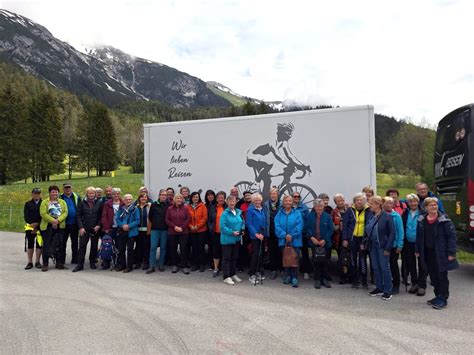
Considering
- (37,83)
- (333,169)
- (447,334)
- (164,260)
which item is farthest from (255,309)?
(37,83)

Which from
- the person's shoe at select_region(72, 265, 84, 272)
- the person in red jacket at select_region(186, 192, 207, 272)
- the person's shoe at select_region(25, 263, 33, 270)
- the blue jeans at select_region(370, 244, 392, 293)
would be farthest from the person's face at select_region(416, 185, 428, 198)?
the person's shoe at select_region(25, 263, 33, 270)

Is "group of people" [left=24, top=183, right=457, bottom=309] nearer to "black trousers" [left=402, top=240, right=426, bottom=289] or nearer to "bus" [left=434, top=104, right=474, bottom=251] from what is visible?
"black trousers" [left=402, top=240, right=426, bottom=289]

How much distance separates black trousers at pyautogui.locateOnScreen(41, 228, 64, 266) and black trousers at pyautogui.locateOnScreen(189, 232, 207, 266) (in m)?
2.74

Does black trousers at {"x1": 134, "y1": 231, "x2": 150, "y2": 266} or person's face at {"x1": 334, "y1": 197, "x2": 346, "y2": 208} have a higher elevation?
person's face at {"x1": 334, "y1": 197, "x2": 346, "y2": 208}

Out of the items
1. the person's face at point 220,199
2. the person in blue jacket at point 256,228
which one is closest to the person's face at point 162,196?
the person's face at point 220,199

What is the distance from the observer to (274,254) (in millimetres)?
6605

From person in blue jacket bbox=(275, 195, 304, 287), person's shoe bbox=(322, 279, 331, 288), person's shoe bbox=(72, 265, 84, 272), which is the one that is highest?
person in blue jacket bbox=(275, 195, 304, 287)

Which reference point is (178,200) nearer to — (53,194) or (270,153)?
(270,153)

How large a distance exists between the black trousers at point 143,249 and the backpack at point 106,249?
527mm

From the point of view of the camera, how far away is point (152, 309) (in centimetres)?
469

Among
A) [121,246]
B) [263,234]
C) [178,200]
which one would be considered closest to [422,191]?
[263,234]

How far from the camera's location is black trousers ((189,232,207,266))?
6.96m

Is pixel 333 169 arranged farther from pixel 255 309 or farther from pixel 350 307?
pixel 255 309

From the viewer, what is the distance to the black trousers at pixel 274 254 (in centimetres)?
654
